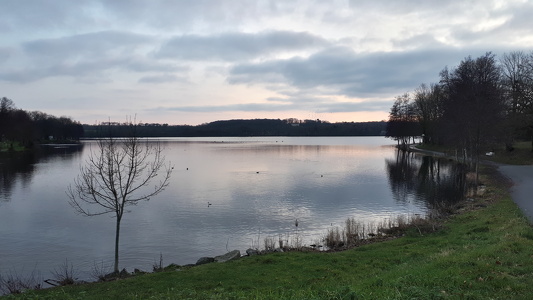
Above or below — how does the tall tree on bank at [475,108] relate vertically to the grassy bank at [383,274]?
above

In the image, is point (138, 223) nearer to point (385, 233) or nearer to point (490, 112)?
point (385, 233)

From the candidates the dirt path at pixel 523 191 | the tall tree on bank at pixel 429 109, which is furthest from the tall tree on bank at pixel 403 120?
the dirt path at pixel 523 191

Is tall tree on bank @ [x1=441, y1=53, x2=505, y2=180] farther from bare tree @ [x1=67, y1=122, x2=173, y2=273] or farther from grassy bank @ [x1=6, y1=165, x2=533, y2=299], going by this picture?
bare tree @ [x1=67, y1=122, x2=173, y2=273]

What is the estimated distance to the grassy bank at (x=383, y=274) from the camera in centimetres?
685

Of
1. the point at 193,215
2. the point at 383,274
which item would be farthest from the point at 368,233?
the point at 193,215

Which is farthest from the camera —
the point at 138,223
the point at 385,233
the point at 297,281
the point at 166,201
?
the point at 166,201

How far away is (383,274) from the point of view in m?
9.40

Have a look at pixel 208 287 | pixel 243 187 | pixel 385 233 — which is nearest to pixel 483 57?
pixel 243 187

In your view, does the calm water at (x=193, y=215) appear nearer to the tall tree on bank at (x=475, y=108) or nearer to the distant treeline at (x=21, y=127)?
the tall tree on bank at (x=475, y=108)

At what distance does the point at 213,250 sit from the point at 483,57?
193 feet

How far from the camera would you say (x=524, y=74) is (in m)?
51.8

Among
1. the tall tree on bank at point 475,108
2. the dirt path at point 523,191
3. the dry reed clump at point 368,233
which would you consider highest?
the tall tree on bank at point 475,108

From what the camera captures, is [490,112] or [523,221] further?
[490,112]

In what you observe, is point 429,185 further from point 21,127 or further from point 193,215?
point 21,127
